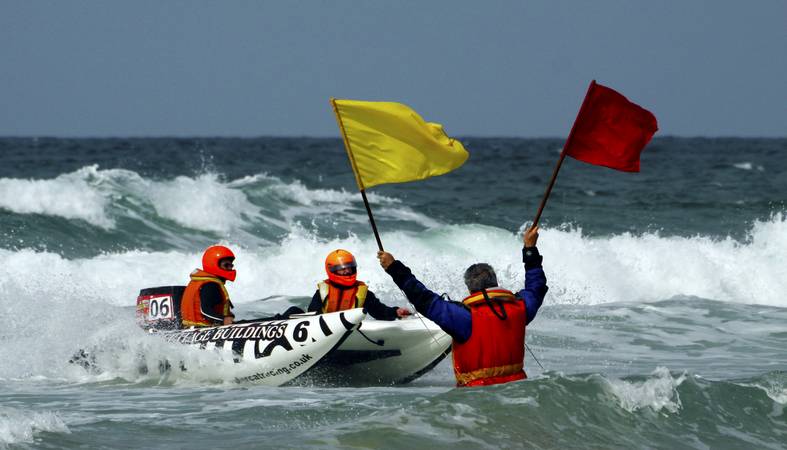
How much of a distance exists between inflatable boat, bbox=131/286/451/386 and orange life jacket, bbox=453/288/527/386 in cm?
229

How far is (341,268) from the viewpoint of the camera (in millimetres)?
10281

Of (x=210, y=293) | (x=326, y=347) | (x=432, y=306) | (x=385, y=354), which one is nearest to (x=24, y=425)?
(x=432, y=306)

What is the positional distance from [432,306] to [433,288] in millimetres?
9267

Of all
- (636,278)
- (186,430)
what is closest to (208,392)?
(186,430)

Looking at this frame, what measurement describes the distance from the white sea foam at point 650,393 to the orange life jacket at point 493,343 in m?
1.16

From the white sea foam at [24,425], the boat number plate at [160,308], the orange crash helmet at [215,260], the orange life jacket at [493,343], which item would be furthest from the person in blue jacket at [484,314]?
the boat number plate at [160,308]

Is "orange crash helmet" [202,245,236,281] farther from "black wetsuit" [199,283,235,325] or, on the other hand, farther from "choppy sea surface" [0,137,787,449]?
"choppy sea surface" [0,137,787,449]

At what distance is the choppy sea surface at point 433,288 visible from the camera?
8.12 metres

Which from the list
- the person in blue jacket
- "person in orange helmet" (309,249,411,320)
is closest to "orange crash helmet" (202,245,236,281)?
"person in orange helmet" (309,249,411,320)

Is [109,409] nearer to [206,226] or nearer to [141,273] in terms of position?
[141,273]

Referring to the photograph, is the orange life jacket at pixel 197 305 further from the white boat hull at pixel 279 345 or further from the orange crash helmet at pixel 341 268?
the orange crash helmet at pixel 341 268

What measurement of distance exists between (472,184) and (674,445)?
2816 centimetres

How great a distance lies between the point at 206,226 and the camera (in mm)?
23234

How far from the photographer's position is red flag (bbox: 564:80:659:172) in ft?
26.9
